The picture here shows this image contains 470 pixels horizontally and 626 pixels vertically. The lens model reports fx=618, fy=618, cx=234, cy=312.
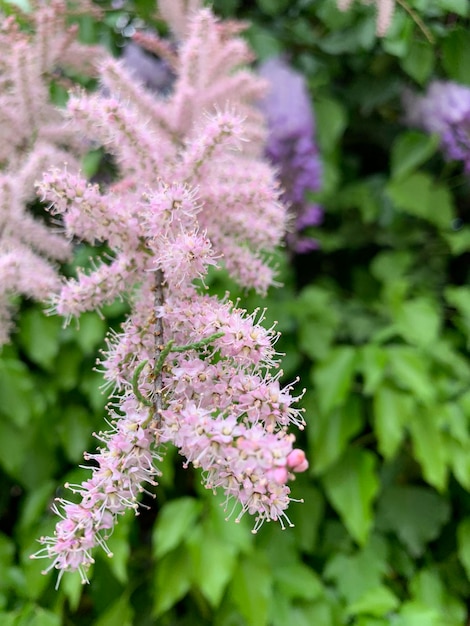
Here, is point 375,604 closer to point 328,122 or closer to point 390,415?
point 390,415

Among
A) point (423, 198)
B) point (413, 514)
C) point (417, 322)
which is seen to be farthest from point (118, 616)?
point (423, 198)

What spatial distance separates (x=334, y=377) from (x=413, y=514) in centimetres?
27

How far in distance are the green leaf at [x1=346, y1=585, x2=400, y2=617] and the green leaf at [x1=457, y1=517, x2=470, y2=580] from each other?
163 millimetres

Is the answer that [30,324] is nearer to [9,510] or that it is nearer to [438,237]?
[9,510]

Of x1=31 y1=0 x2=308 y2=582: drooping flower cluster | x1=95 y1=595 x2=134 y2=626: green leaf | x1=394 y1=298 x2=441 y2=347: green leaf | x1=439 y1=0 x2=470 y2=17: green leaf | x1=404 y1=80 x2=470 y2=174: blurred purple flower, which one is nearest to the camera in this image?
x1=31 y1=0 x2=308 y2=582: drooping flower cluster

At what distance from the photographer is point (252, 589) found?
73cm

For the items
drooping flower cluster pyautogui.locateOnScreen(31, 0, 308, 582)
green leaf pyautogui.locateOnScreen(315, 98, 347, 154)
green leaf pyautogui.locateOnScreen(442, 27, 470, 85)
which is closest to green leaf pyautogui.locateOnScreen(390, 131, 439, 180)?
green leaf pyautogui.locateOnScreen(315, 98, 347, 154)

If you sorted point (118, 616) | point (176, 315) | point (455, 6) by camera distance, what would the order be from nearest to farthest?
point (176, 315) < point (455, 6) < point (118, 616)

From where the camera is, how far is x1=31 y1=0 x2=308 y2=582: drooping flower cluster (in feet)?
0.84

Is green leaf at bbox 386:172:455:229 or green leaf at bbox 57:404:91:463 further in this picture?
green leaf at bbox 386:172:455:229

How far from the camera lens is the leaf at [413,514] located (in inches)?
35.2

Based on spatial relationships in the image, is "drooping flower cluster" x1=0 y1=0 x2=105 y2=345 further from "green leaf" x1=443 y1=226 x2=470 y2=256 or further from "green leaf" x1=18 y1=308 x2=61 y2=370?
"green leaf" x1=443 y1=226 x2=470 y2=256

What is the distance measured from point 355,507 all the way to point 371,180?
57cm

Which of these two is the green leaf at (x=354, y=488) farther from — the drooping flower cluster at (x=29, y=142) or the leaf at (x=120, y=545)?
the drooping flower cluster at (x=29, y=142)
